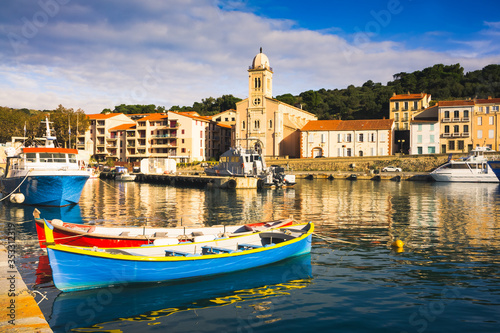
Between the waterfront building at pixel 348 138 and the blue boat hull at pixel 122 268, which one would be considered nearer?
the blue boat hull at pixel 122 268

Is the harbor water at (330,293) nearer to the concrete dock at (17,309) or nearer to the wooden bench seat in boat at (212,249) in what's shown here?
the wooden bench seat in boat at (212,249)

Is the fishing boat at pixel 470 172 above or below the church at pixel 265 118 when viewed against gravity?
below

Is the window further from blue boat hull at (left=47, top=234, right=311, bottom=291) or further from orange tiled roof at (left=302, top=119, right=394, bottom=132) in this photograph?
blue boat hull at (left=47, top=234, right=311, bottom=291)

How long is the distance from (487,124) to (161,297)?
8684cm

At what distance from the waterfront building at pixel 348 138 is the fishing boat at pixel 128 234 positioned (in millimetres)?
73407

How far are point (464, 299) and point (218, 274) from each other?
8.06 m

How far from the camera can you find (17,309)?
8.59 metres

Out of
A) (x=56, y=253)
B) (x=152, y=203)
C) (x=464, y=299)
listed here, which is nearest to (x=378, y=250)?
(x=464, y=299)

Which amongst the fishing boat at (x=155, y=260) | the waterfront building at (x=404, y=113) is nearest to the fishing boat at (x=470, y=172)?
the waterfront building at (x=404, y=113)

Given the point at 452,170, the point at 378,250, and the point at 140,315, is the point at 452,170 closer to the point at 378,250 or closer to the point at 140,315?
the point at 378,250

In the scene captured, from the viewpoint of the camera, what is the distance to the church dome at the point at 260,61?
320ft

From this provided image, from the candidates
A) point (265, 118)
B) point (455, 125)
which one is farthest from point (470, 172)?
point (265, 118)

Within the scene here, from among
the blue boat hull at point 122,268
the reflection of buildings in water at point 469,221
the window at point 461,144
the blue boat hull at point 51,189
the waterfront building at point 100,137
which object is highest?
the waterfront building at point 100,137

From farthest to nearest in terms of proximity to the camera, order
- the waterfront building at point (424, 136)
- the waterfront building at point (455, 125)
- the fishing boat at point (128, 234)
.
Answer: the waterfront building at point (424, 136) < the waterfront building at point (455, 125) < the fishing boat at point (128, 234)
